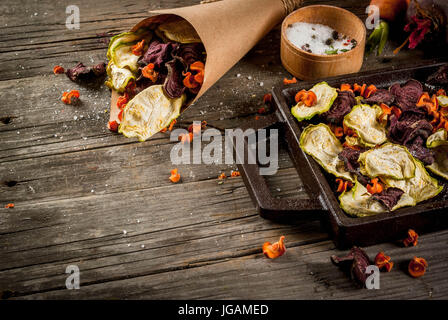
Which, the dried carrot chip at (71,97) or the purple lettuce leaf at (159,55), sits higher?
the purple lettuce leaf at (159,55)

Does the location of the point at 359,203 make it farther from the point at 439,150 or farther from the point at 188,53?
the point at 188,53

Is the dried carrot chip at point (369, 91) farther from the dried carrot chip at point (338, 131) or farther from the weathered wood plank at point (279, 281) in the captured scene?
the weathered wood plank at point (279, 281)

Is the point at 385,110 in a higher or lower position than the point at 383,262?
higher

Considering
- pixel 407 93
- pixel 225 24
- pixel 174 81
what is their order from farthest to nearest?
pixel 225 24 < pixel 174 81 < pixel 407 93

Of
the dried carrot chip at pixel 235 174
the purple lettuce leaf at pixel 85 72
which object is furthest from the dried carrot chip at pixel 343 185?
the purple lettuce leaf at pixel 85 72

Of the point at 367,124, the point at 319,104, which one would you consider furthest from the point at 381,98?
the point at 319,104
